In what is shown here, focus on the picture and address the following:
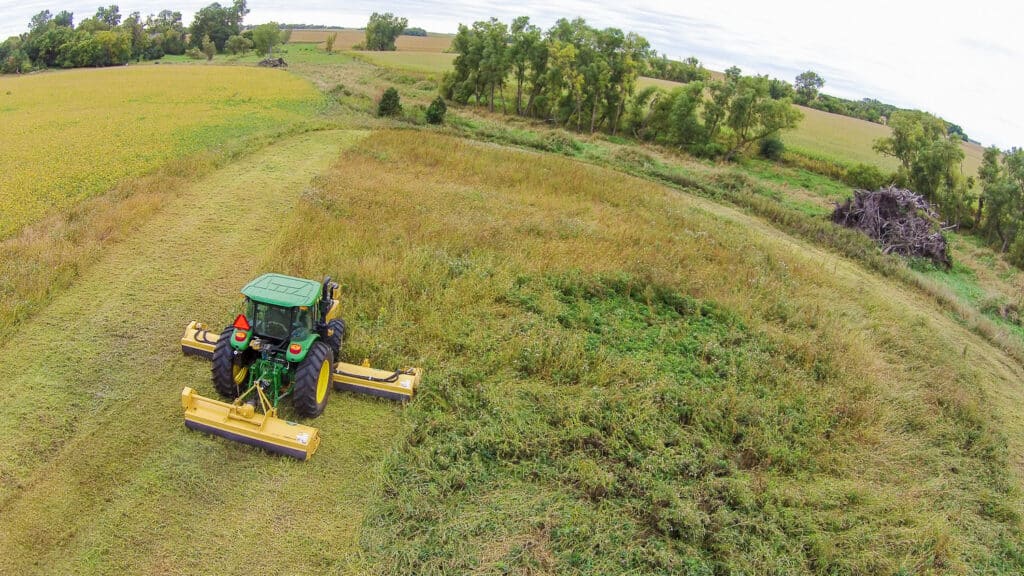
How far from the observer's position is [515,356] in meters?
8.78

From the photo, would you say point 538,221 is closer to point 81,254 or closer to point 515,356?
point 515,356

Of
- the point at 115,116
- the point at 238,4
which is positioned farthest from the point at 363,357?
the point at 238,4

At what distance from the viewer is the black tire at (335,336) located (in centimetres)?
799

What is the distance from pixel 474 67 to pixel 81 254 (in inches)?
1320

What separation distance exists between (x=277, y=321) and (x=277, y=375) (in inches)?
29.4

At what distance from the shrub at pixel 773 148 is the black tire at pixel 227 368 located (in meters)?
34.5

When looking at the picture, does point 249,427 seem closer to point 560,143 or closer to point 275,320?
point 275,320

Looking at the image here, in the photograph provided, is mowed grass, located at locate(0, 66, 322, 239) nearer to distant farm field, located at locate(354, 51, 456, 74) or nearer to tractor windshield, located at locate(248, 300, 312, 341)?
tractor windshield, located at locate(248, 300, 312, 341)

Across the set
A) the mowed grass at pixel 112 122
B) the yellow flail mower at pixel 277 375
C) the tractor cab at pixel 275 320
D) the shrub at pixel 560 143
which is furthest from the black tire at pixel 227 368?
the shrub at pixel 560 143

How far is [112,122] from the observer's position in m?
22.1

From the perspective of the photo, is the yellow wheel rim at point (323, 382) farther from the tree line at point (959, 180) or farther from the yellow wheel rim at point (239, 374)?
the tree line at point (959, 180)

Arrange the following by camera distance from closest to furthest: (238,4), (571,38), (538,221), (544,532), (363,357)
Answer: (544,532) < (363,357) < (538,221) < (571,38) < (238,4)

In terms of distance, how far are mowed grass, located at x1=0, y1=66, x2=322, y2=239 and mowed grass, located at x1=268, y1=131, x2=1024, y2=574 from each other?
688cm

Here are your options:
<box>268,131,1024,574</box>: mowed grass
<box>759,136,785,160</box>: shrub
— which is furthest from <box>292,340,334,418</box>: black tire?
<box>759,136,785,160</box>: shrub
